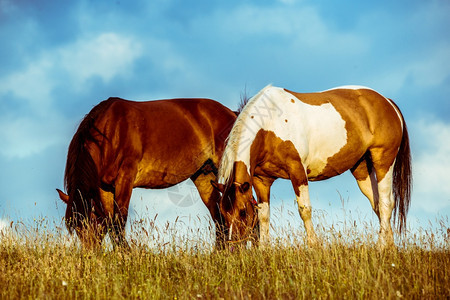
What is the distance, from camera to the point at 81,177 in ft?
25.7

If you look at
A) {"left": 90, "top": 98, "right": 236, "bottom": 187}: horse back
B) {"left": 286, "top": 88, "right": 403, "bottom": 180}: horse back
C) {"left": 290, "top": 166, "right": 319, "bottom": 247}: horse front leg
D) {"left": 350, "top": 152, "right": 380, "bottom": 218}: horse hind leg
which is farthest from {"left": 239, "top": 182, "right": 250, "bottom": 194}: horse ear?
{"left": 350, "top": 152, "right": 380, "bottom": 218}: horse hind leg

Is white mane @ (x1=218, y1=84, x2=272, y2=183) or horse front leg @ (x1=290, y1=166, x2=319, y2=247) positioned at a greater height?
white mane @ (x1=218, y1=84, x2=272, y2=183)

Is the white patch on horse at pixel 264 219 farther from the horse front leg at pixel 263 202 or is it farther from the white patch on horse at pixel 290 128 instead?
the white patch on horse at pixel 290 128

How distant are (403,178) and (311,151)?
243 cm

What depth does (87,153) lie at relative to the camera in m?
8.10

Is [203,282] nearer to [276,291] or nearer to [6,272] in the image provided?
[276,291]

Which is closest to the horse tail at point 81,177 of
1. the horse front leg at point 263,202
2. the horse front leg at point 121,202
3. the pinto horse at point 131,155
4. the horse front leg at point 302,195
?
the pinto horse at point 131,155

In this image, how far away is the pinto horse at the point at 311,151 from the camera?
723cm

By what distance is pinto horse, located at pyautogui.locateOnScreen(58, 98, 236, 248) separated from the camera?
25.7 ft

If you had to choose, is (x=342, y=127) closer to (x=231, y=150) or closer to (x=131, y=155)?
(x=231, y=150)

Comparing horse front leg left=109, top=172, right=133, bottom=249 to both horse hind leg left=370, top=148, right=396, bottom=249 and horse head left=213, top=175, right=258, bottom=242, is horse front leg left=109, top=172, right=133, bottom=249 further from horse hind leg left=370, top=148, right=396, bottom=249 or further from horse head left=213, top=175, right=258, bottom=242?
horse hind leg left=370, top=148, right=396, bottom=249

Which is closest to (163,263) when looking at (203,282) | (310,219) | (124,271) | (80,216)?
(124,271)

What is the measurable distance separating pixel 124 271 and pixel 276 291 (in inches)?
86.0

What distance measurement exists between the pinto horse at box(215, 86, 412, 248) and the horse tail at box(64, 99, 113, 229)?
219 centimetres
